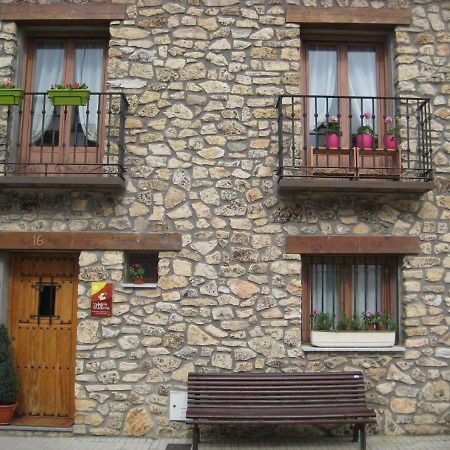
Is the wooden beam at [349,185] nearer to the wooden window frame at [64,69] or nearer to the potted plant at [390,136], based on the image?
the potted plant at [390,136]

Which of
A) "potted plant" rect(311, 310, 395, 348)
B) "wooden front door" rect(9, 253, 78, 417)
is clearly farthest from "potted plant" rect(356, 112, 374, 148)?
"wooden front door" rect(9, 253, 78, 417)

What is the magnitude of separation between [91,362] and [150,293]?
1039 mm

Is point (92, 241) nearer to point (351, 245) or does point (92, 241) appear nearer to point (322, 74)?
point (351, 245)

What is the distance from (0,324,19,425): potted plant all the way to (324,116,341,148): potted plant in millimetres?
4558

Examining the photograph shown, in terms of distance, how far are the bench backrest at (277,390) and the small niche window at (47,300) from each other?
2.02 metres

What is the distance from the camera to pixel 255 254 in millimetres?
5914

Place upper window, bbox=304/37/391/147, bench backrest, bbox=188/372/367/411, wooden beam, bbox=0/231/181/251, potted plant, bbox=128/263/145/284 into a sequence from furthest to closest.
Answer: upper window, bbox=304/37/391/147 < potted plant, bbox=128/263/145/284 < wooden beam, bbox=0/231/181/251 < bench backrest, bbox=188/372/367/411

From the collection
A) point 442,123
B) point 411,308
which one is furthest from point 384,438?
point 442,123

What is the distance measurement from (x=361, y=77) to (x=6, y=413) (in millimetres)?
6072

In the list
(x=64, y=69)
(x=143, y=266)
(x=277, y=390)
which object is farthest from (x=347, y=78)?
(x=277, y=390)

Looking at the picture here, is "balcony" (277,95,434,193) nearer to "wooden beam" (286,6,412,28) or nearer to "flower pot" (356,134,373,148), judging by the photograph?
"flower pot" (356,134,373,148)

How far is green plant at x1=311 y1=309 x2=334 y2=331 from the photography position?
19.4ft

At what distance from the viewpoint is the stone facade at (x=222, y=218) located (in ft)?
18.9

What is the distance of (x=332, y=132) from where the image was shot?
247 inches
